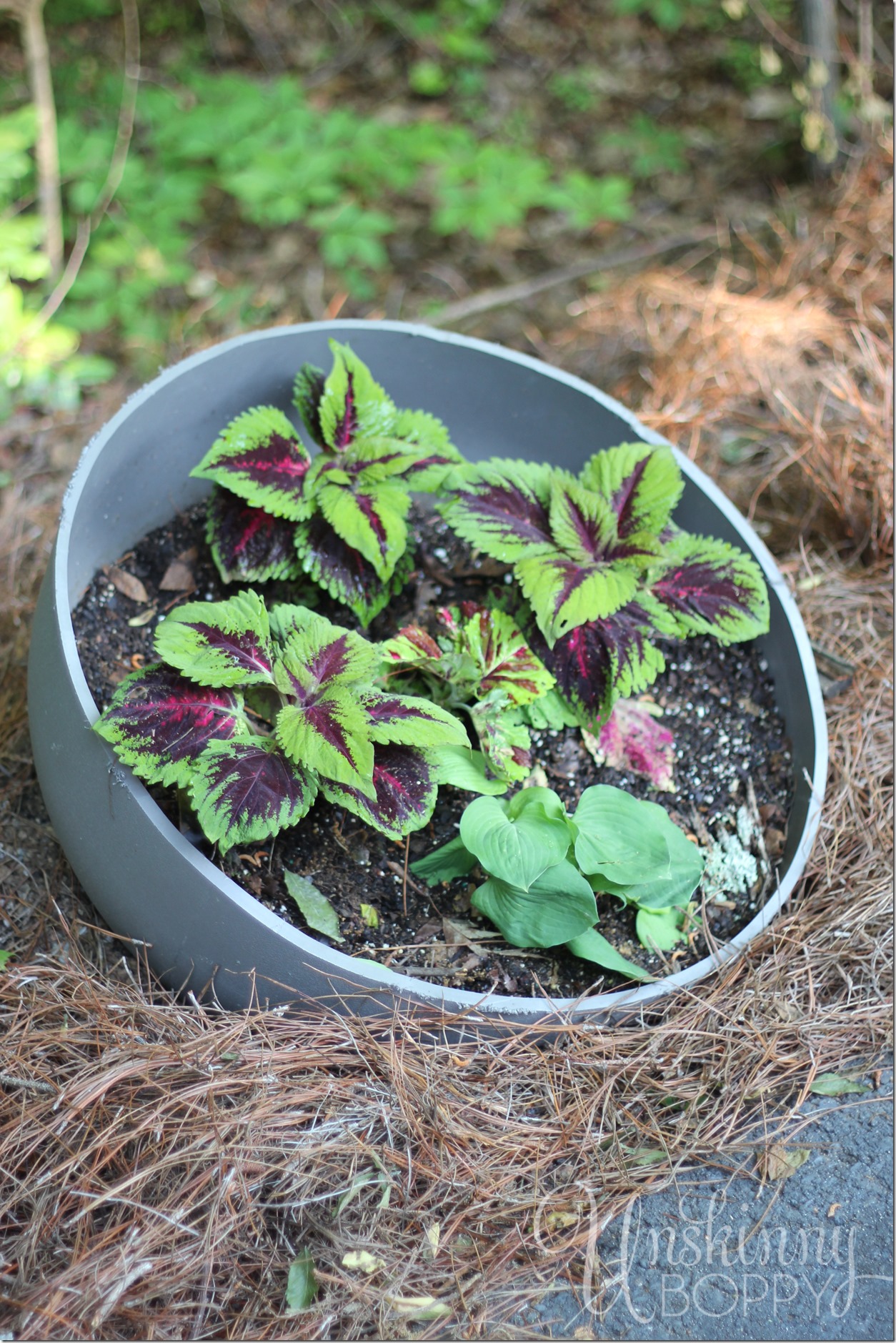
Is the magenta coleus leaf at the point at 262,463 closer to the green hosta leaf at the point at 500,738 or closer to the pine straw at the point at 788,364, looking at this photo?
the green hosta leaf at the point at 500,738

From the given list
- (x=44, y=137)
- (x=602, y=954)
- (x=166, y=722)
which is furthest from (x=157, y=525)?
(x=44, y=137)

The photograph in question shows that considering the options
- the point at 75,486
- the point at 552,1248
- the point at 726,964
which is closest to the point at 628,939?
the point at 726,964

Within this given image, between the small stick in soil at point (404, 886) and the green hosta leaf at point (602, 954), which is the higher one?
the small stick in soil at point (404, 886)

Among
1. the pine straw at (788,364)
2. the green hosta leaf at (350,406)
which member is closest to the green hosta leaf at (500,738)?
the green hosta leaf at (350,406)

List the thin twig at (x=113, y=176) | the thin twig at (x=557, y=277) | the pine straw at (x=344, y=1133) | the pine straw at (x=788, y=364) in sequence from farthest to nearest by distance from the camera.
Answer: the thin twig at (x=557, y=277) → the thin twig at (x=113, y=176) → the pine straw at (x=788, y=364) → the pine straw at (x=344, y=1133)

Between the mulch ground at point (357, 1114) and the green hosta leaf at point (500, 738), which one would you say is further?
the green hosta leaf at point (500, 738)

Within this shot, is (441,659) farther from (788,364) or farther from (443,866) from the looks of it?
(788,364)

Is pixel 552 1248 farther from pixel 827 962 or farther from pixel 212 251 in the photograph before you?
pixel 212 251

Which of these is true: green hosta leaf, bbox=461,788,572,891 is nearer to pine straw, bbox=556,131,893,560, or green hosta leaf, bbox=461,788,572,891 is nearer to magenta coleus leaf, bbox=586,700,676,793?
magenta coleus leaf, bbox=586,700,676,793
